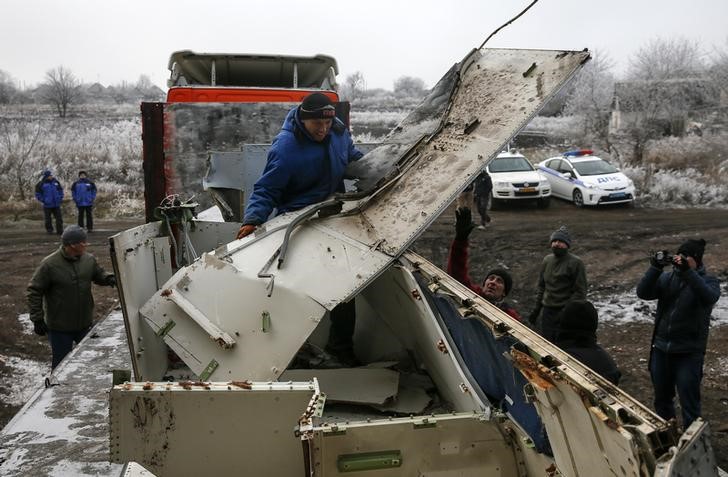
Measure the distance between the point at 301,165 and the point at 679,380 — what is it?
317cm

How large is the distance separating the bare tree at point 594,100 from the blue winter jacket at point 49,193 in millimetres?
18984

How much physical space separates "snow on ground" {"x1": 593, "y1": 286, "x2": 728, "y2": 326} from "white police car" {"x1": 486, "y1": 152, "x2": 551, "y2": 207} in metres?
7.61

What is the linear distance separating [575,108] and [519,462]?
34027mm

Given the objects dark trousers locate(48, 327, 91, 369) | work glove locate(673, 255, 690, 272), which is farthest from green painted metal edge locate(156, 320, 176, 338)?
work glove locate(673, 255, 690, 272)

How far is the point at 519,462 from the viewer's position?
3.05 meters

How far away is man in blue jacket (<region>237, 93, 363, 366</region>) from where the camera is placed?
463cm

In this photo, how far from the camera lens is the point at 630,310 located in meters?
9.18

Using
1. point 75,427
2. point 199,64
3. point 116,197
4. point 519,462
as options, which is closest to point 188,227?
point 75,427

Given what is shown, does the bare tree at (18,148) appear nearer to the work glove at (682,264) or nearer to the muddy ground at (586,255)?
the muddy ground at (586,255)

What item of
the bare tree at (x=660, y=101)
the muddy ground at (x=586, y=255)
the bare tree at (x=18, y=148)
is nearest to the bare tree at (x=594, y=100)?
the bare tree at (x=660, y=101)

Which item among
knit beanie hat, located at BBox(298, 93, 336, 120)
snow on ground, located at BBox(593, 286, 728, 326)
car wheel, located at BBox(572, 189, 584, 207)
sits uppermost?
knit beanie hat, located at BBox(298, 93, 336, 120)

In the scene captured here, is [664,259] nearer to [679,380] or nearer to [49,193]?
[679,380]

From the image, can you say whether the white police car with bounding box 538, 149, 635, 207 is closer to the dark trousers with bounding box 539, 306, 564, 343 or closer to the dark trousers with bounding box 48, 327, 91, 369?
the dark trousers with bounding box 539, 306, 564, 343

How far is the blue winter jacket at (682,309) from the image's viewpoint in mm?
4960
